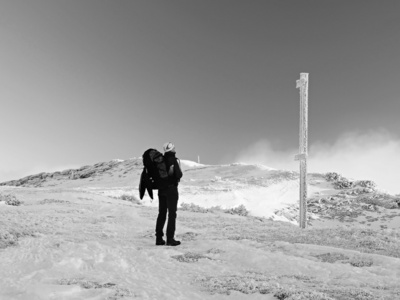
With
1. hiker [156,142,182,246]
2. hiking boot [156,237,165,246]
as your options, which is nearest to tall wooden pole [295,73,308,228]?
hiker [156,142,182,246]

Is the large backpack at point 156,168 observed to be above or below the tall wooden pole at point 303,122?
below

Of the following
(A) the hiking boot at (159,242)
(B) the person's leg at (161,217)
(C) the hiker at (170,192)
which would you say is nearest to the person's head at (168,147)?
(C) the hiker at (170,192)

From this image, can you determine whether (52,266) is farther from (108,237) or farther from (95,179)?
(95,179)

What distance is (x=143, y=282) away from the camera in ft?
20.0

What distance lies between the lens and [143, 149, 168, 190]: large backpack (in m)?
10.4

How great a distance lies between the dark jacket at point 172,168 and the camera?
1029 centimetres

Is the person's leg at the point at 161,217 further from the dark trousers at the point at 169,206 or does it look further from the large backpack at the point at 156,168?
the large backpack at the point at 156,168

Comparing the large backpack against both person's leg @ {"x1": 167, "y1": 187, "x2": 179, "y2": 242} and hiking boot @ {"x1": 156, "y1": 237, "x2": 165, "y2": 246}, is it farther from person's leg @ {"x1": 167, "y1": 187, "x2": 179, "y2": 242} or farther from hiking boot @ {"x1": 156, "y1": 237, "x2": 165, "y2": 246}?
hiking boot @ {"x1": 156, "y1": 237, "x2": 165, "y2": 246}

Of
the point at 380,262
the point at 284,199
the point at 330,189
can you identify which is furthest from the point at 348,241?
the point at 330,189

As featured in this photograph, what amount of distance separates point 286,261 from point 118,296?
3523mm

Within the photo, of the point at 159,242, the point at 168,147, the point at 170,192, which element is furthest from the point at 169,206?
the point at 168,147

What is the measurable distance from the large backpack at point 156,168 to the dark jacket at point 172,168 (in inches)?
3.5

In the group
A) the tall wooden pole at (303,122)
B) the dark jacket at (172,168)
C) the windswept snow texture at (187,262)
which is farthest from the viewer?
the tall wooden pole at (303,122)

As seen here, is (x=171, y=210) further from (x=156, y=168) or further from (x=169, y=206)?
(x=156, y=168)
